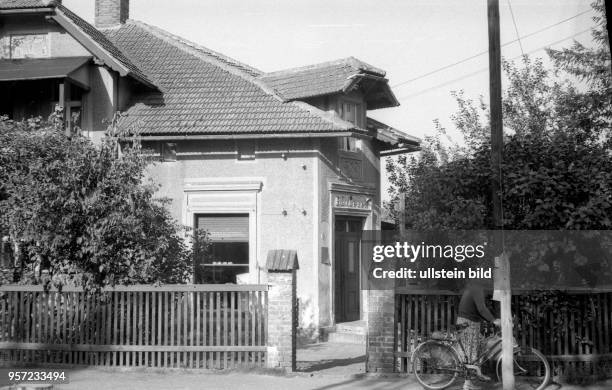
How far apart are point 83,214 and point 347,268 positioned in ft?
26.3

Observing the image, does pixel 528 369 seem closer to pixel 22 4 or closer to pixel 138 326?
pixel 138 326

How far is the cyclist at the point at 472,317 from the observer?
10234mm

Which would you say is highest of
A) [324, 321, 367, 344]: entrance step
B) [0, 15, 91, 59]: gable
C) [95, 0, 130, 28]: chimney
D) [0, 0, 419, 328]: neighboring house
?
[95, 0, 130, 28]: chimney

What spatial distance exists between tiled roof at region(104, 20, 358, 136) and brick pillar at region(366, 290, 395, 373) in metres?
6.45

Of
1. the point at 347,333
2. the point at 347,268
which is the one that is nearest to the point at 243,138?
the point at 347,268

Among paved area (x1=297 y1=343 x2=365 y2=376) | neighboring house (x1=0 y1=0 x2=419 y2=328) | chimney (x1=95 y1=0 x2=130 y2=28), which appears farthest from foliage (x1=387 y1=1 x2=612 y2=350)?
chimney (x1=95 y1=0 x2=130 y2=28)

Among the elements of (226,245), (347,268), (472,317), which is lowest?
(472,317)

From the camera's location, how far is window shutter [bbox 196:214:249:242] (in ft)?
59.5

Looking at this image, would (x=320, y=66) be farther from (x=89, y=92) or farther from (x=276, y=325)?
(x=276, y=325)

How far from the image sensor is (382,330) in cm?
1132

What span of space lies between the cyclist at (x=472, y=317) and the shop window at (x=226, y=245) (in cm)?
835

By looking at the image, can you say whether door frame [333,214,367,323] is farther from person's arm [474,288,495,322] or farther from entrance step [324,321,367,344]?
person's arm [474,288,495,322]

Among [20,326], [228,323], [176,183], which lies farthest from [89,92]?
[228,323]

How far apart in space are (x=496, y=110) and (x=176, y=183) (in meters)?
9.37
